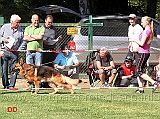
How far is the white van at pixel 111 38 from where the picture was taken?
1722cm

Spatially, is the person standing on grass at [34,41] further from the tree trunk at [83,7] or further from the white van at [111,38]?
the tree trunk at [83,7]

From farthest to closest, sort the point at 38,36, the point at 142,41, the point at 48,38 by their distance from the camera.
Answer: the point at 48,38
the point at 38,36
the point at 142,41

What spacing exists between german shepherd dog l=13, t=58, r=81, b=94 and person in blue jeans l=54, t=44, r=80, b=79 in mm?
1162

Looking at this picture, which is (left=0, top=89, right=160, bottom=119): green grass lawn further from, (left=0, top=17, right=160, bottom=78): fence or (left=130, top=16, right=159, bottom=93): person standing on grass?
(left=0, top=17, right=160, bottom=78): fence

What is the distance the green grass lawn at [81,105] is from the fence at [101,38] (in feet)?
13.8

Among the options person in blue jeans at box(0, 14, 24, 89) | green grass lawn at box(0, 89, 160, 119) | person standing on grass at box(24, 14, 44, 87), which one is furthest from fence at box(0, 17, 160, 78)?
green grass lawn at box(0, 89, 160, 119)

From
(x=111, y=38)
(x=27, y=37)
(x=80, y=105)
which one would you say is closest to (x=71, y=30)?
(x=111, y=38)

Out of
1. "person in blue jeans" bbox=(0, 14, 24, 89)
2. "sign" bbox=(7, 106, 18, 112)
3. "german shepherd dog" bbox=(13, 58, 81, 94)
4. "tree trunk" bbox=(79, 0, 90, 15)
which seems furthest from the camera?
"tree trunk" bbox=(79, 0, 90, 15)

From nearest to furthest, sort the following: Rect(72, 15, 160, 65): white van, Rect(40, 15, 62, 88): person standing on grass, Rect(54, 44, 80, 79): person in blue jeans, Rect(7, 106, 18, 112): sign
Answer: Rect(7, 106, 18, 112): sign
Rect(40, 15, 62, 88): person standing on grass
Rect(54, 44, 80, 79): person in blue jeans
Rect(72, 15, 160, 65): white van

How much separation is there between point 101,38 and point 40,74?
17.5ft

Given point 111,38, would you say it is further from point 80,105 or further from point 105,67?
point 80,105

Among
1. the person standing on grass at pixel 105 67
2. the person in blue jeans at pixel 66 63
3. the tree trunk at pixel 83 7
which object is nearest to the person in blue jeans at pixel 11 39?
the person in blue jeans at pixel 66 63

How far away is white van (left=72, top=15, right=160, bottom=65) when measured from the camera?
1722cm

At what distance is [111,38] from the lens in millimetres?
17562
